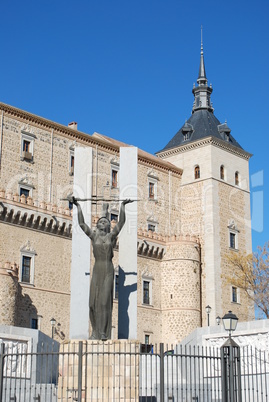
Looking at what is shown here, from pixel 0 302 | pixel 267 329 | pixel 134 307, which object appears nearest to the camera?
pixel 134 307

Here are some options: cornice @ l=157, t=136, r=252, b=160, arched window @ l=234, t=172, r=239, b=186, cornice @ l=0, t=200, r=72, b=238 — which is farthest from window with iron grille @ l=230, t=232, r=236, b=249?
cornice @ l=0, t=200, r=72, b=238

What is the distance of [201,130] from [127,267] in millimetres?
33716

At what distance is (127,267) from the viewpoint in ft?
49.2

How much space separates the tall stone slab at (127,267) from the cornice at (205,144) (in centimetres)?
3092

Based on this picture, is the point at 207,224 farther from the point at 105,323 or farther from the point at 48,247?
the point at 105,323

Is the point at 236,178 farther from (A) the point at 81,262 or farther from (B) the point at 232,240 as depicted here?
(A) the point at 81,262

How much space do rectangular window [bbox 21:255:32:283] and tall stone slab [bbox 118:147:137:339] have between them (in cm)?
1991

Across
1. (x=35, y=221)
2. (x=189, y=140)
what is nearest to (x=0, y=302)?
(x=35, y=221)

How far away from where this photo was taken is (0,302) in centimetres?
3122

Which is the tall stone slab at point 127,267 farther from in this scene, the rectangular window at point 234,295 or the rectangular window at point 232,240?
the rectangular window at point 232,240

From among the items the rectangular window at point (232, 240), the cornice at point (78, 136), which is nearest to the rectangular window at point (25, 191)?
the cornice at point (78, 136)

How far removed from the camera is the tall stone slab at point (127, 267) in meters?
14.8

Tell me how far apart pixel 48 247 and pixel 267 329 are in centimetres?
1325

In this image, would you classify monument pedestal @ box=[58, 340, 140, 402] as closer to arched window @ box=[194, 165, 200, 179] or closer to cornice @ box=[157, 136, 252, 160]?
arched window @ box=[194, 165, 200, 179]
